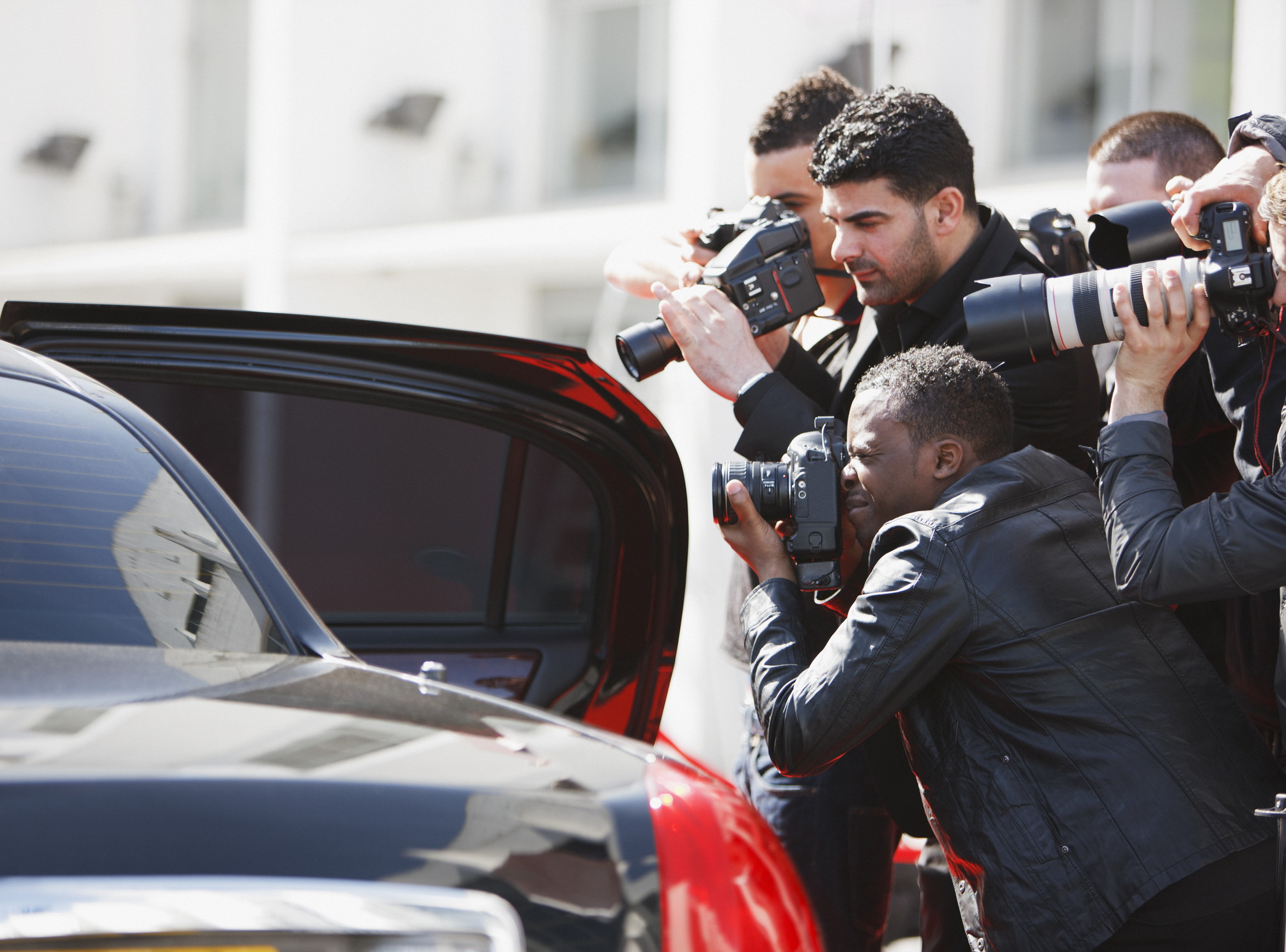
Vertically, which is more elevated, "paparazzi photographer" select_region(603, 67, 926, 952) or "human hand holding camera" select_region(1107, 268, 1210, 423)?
"human hand holding camera" select_region(1107, 268, 1210, 423)

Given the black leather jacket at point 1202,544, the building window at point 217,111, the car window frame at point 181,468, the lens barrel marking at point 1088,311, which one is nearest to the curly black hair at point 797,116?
the lens barrel marking at point 1088,311

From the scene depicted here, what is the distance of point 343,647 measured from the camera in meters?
1.68

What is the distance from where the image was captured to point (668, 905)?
1.08 meters

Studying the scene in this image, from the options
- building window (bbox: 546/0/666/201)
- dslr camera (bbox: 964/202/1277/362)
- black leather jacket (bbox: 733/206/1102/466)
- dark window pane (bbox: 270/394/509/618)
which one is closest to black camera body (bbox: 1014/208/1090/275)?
black leather jacket (bbox: 733/206/1102/466)

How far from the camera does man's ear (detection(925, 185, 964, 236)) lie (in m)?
2.45

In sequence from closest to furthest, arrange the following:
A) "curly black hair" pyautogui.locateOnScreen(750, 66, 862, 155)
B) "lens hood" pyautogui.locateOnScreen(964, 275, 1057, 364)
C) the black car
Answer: the black car
"lens hood" pyautogui.locateOnScreen(964, 275, 1057, 364)
"curly black hair" pyautogui.locateOnScreen(750, 66, 862, 155)

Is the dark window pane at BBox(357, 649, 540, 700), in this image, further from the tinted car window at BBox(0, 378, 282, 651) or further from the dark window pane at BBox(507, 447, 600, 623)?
the tinted car window at BBox(0, 378, 282, 651)

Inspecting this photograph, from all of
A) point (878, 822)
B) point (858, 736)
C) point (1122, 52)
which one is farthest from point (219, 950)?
point (1122, 52)

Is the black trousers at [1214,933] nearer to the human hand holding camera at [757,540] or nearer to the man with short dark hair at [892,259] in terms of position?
the human hand holding camera at [757,540]

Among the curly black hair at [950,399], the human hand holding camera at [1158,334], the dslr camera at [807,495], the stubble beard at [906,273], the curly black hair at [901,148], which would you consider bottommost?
the dslr camera at [807,495]

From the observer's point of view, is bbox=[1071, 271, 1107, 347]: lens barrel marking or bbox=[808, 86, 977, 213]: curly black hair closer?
bbox=[1071, 271, 1107, 347]: lens barrel marking

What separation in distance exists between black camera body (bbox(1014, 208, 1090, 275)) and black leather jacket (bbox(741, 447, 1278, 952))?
1053 mm

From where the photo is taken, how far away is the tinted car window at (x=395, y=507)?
2371 mm

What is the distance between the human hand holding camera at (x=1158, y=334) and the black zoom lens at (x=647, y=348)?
0.91 metres
